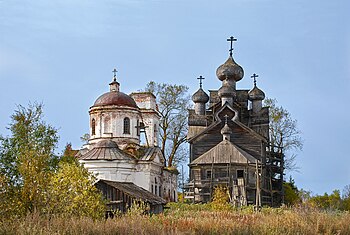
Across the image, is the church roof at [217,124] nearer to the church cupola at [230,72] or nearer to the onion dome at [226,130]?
the onion dome at [226,130]

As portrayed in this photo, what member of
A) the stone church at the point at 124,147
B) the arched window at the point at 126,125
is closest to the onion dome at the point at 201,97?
the stone church at the point at 124,147

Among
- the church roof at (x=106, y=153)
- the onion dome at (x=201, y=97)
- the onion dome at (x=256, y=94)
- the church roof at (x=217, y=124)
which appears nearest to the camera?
the church roof at (x=217, y=124)

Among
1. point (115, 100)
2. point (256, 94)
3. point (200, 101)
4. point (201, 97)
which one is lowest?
point (115, 100)

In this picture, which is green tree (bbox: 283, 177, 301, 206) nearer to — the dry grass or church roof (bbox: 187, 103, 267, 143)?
church roof (bbox: 187, 103, 267, 143)

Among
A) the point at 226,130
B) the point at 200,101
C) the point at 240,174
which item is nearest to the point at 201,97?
the point at 200,101

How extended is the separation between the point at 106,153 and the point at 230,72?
12625 mm

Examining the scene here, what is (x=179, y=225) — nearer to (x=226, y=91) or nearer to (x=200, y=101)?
(x=226, y=91)

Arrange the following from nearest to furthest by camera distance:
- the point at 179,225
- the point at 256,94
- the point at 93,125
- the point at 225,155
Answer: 1. the point at 179,225
2. the point at 225,155
3. the point at 93,125
4. the point at 256,94

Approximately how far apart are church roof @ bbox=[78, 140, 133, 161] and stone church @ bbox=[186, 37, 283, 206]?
557 cm

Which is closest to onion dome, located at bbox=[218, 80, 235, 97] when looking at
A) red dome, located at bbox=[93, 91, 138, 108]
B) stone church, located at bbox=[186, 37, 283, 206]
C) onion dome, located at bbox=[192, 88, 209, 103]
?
stone church, located at bbox=[186, 37, 283, 206]

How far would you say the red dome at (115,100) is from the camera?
4878cm

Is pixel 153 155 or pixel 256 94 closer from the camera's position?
pixel 153 155

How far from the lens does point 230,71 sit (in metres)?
49.4

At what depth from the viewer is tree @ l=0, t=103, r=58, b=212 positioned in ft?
54.3
